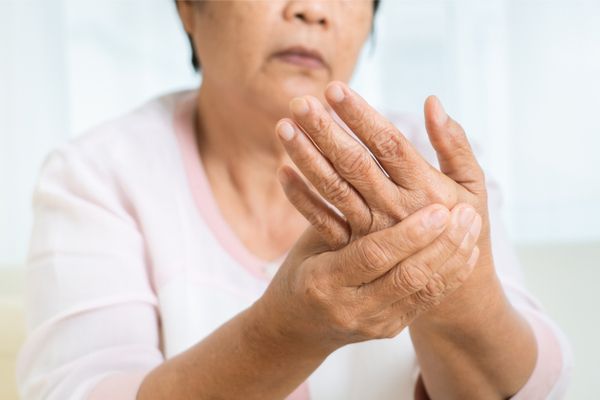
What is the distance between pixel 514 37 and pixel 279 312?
5.27 ft

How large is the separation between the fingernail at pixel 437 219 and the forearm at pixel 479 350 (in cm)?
17

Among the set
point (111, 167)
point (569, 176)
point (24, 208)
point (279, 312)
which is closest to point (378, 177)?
point (279, 312)

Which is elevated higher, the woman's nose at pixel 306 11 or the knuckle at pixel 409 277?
the woman's nose at pixel 306 11

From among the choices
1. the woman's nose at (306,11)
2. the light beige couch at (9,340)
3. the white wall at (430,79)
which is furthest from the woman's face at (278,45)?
the white wall at (430,79)

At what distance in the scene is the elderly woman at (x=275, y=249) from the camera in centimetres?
69

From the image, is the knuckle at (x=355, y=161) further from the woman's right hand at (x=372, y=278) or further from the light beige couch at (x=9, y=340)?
the light beige couch at (x=9, y=340)

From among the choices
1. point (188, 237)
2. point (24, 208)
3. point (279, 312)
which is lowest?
point (24, 208)

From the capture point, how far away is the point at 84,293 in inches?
40.3

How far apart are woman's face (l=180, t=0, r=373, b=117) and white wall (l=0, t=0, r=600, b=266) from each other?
44.2 inches

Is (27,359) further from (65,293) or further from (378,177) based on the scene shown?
(378,177)

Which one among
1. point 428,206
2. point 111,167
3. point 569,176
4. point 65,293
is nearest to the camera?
point 428,206

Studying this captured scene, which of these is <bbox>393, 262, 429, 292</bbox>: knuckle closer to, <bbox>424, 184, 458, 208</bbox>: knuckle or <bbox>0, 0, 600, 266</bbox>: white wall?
<bbox>424, 184, 458, 208</bbox>: knuckle

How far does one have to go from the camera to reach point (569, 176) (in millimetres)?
2131

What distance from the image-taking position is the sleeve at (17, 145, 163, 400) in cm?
97
